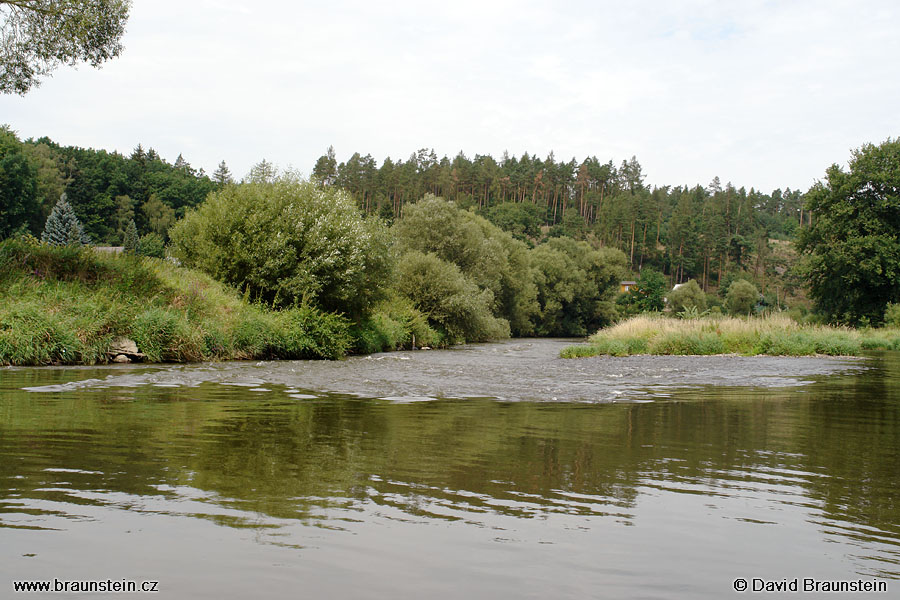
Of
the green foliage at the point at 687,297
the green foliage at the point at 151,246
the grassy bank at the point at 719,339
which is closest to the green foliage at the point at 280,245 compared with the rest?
the grassy bank at the point at 719,339

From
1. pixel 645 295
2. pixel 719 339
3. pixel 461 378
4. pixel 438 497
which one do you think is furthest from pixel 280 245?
pixel 645 295

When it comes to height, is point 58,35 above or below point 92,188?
below

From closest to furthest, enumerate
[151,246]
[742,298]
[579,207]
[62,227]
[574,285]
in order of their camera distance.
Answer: [574,285] → [62,227] → [151,246] → [742,298] → [579,207]

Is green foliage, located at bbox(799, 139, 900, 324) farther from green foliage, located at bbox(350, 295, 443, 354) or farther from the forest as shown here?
the forest

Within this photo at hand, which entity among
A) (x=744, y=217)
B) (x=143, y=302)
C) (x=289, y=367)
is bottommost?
(x=289, y=367)

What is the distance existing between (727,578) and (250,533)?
2.79 meters

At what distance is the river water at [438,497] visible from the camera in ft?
11.6

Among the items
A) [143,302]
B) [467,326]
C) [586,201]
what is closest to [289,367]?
[143,302]

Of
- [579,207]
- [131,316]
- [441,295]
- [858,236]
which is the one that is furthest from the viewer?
[579,207]

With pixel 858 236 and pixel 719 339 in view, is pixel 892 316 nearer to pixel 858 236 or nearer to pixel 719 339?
pixel 858 236

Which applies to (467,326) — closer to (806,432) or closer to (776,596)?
(806,432)

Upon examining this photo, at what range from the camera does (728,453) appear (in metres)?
7.38

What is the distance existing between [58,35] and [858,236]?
2382 inches

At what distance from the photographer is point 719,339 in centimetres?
3212
